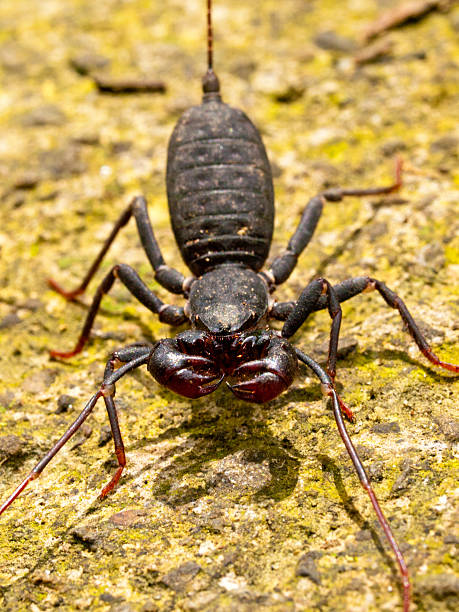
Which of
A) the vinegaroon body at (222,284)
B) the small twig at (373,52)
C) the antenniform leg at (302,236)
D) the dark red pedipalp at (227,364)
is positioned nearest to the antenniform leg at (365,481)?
the vinegaroon body at (222,284)

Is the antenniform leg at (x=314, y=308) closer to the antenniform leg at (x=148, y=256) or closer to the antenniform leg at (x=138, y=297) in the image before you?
the antenniform leg at (x=138, y=297)

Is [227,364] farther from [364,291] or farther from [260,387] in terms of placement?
[364,291]

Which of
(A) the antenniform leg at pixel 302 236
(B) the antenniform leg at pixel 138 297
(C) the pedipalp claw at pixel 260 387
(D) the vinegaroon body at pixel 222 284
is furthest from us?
(A) the antenniform leg at pixel 302 236

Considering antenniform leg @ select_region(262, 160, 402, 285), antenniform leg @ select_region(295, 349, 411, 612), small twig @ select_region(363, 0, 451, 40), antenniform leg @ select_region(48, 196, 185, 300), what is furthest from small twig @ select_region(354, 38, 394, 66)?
antenniform leg @ select_region(295, 349, 411, 612)

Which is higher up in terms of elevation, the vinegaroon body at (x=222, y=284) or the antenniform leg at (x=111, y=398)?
the vinegaroon body at (x=222, y=284)

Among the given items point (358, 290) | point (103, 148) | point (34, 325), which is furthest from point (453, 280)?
point (103, 148)

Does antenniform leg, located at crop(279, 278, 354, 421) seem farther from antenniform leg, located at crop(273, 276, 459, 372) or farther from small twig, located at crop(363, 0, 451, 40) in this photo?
small twig, located at crop(363, 0, 451, 40)

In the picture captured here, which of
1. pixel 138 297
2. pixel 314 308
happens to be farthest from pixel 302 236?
pixel 138 297

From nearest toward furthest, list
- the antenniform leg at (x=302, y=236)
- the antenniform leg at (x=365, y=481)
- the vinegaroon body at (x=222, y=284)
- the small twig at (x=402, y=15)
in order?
the antenniform leg at (x=365, y=481) < the vinegaroon body at (x=222, y=284) < the antenniform leg at (x=302, y=236) < the small twig at (x=402, y=15)
